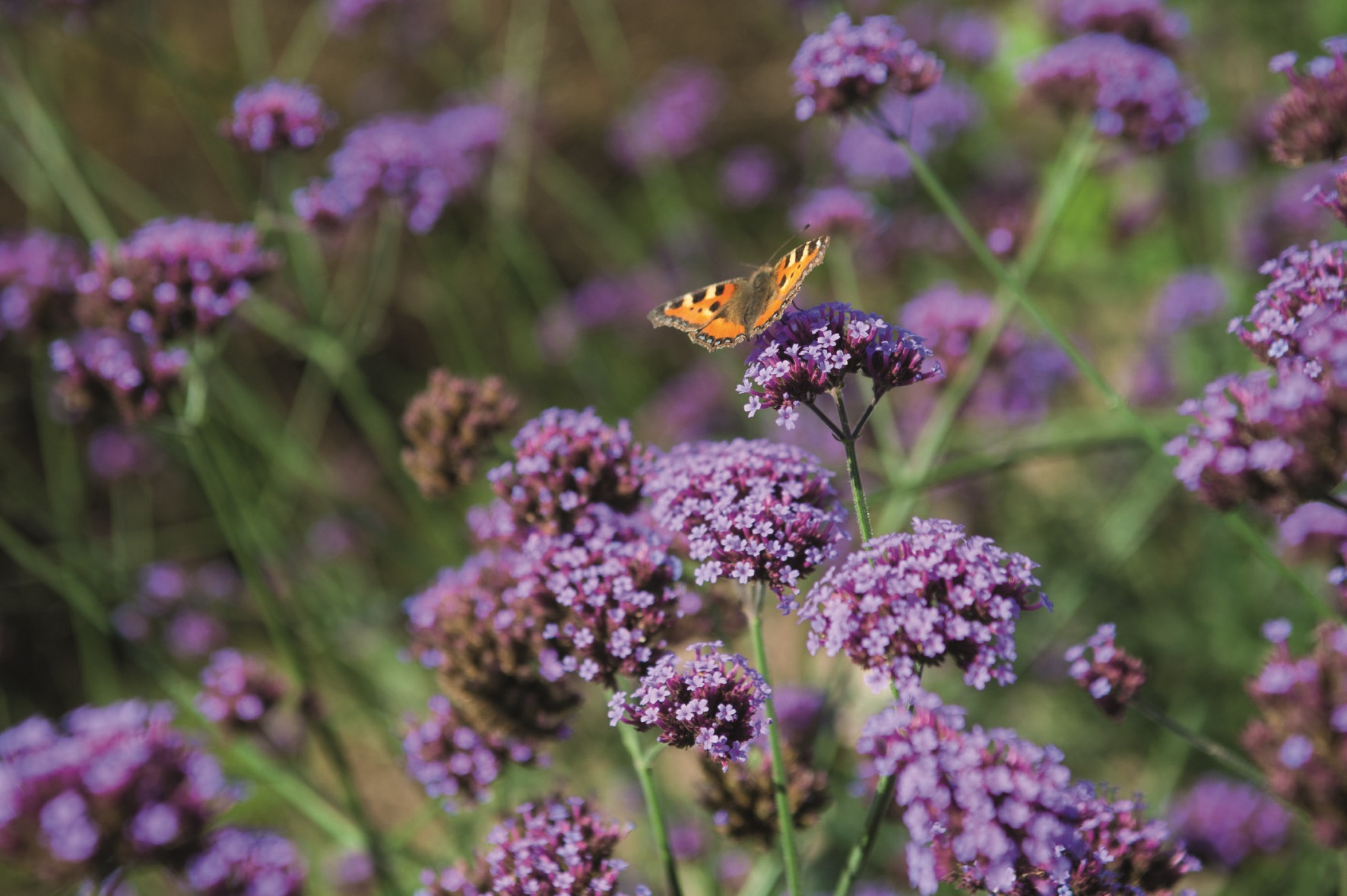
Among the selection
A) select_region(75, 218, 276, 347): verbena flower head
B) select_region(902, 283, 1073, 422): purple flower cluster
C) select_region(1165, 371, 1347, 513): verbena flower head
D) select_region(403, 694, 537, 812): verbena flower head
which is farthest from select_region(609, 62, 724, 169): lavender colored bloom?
select_region(1165, 371, 1347, 513): verbena flower head

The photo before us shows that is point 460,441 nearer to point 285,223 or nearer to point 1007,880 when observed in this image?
point 285,223

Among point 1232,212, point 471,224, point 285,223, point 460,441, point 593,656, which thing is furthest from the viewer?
point 471,224

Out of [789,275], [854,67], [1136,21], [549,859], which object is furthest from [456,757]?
[1136,21]

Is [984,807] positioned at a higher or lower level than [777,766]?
lower

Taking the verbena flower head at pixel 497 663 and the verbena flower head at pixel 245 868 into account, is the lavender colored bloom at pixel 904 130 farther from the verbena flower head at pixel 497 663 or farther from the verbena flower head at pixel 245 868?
the verbena flower head at pixel 245 868

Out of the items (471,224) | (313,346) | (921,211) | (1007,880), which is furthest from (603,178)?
(1007,880)

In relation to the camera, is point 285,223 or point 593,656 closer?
point 593,656

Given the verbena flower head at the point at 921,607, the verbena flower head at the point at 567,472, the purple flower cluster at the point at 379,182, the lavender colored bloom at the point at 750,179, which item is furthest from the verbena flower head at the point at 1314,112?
the lavender colored bloom at the point at 750,179

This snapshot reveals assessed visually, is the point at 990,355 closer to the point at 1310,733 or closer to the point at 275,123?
the point at 1310,733
